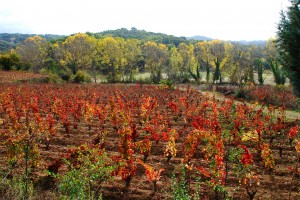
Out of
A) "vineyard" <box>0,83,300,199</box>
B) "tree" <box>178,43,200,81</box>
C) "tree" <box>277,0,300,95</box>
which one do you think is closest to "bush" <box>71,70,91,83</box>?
"tree" <box>178,43,200,81</box>

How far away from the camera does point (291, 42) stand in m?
12.5

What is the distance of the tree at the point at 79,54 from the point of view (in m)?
42.5

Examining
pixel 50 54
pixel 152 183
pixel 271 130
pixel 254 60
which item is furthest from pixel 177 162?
pixel 50 54

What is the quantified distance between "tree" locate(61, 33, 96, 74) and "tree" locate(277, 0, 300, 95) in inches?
1350

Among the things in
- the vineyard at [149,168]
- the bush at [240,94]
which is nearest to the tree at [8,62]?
the bush at [240,94]

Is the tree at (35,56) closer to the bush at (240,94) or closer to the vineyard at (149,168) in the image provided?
the bush at (240,94)

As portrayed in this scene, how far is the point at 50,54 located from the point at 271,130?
49.9 metres

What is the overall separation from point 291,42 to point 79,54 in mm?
35992

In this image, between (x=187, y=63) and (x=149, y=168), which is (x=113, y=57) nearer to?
(x=187, y=63)

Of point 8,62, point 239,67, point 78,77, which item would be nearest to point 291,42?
point 239,67

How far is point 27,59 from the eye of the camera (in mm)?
50688

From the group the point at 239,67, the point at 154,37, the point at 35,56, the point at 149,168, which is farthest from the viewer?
the point at 154,37

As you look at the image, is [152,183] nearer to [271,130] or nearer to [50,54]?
[271,130]

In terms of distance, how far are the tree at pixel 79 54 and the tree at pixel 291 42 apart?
113ft
